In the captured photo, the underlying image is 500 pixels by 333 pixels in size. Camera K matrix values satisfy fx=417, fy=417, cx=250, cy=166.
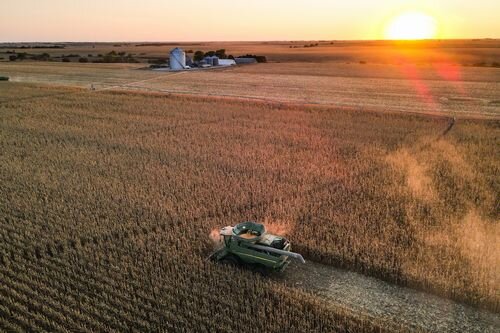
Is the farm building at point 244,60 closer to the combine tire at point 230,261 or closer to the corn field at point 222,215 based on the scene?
the corn field at point 222,215

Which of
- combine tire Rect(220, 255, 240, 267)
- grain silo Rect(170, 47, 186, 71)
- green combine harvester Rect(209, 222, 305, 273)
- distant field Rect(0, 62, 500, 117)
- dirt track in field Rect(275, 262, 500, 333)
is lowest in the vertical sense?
dirt track in field Rect(275, 262, 500, 333)

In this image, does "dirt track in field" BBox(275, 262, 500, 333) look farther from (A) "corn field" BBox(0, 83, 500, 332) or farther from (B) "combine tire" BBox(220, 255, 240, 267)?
(B) "combine tire" BBox(220, 255, 240, 267)

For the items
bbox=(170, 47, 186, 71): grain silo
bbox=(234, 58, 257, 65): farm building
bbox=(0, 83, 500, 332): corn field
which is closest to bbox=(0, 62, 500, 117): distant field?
bbox=(170, 47, 186, 71): grain silo

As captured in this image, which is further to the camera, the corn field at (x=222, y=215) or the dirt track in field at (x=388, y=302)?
the corn field at (x=222, y=215)

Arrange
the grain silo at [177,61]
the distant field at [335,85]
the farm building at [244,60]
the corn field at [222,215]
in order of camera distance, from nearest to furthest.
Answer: the corn field at [222,215] < the distant field at [335,85] < the grain silo at [177,61] < the farm building at [244,60]

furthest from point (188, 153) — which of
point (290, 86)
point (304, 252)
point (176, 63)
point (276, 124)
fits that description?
point (176, 63)

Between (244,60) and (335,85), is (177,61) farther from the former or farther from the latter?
(335,85)

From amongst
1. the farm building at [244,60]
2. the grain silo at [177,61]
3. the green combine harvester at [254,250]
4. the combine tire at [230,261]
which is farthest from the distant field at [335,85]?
the combine tire at [230,261]
